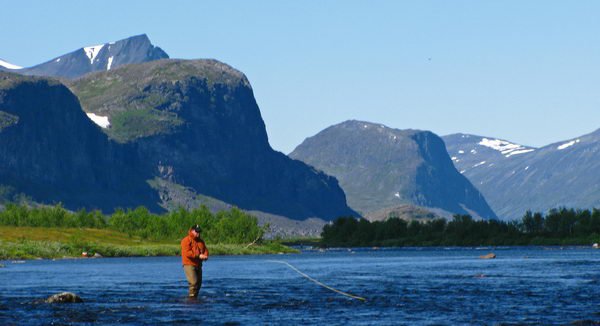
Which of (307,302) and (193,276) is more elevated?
(193,276)

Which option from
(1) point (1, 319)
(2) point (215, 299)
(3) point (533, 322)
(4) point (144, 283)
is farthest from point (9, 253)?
(3) point (533, 322)

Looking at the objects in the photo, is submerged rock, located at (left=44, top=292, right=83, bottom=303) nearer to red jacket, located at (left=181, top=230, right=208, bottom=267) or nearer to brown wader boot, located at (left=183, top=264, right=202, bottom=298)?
brown wader boot, located at (left=183, top=264, right=202, bottom=298)

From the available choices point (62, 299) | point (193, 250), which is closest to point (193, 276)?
point (193, 250)

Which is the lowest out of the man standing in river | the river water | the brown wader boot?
the river water

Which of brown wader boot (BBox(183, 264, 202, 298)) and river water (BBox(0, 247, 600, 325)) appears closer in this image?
river water (BBox(0, 247, 600, 325))

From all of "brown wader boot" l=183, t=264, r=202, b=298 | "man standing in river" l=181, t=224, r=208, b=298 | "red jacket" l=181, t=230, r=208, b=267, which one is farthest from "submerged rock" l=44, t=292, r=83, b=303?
"red jacket" l=181, t=230, r=208, b=267

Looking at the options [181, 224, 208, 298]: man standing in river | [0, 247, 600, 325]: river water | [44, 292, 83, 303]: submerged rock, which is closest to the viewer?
[0, 247, 600, 325]: river water

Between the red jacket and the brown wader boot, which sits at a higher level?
the red jacket

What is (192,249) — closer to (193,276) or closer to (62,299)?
(193,276)

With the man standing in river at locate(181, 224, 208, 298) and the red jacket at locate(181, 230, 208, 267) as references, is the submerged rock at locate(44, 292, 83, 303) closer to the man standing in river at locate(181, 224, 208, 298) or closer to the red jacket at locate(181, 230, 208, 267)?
the man standing in river at locate(181, 224, 208, 298)

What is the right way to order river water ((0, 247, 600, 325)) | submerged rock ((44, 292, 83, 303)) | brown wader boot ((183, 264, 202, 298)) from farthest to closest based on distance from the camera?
brown wader boot ((183, 264, 202, 298)) < submerged rock ((44, 292, 83, 303)) < river water ((0, 247, 600, 325))

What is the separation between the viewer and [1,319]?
49.1 m

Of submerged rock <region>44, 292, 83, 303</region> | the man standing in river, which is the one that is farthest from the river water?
the man standing in river

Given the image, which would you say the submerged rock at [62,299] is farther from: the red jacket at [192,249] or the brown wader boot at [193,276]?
the red jacket at [192,249]
